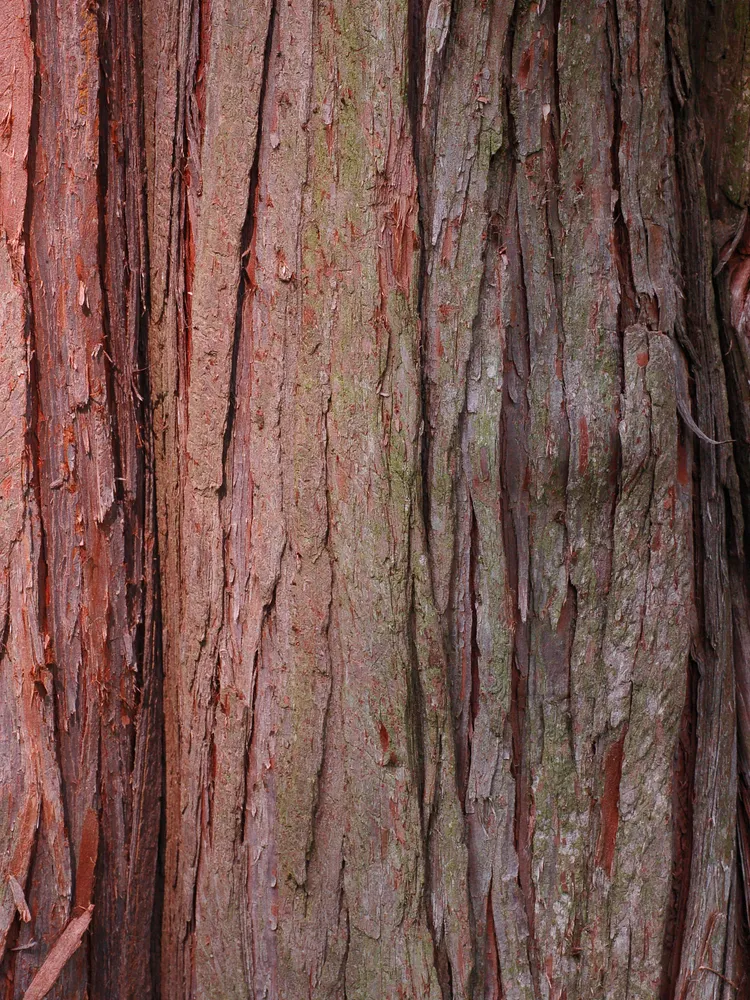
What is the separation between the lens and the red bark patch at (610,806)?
1356 millimetres

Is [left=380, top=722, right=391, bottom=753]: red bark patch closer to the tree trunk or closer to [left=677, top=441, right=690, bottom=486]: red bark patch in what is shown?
the tree trunk

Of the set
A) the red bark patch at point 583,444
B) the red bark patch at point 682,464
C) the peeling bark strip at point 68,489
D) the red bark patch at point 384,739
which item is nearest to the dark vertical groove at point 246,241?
the peeling bark strip at point 68,489

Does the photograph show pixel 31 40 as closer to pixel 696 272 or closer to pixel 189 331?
pixel 189 331

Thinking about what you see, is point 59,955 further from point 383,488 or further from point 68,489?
point 383,488

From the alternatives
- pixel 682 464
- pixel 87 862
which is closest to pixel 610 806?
pixel 682 464

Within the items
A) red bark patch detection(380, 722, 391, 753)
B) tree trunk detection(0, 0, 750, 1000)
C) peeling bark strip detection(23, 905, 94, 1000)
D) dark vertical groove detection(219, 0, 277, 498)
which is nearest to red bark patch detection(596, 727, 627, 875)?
tree trunk detection(0, 0, 750, 1000)

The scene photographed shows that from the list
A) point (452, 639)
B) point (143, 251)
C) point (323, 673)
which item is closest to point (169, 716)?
point (323, 673)

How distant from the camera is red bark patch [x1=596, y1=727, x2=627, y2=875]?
136 centimetres

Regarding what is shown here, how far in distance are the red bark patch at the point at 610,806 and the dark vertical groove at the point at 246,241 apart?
2.63 ft

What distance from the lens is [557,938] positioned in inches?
52.7

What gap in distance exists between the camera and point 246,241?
53.7 inches

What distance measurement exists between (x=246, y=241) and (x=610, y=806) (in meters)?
1.14

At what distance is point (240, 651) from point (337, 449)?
1.31ft

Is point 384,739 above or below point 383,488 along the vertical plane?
below
